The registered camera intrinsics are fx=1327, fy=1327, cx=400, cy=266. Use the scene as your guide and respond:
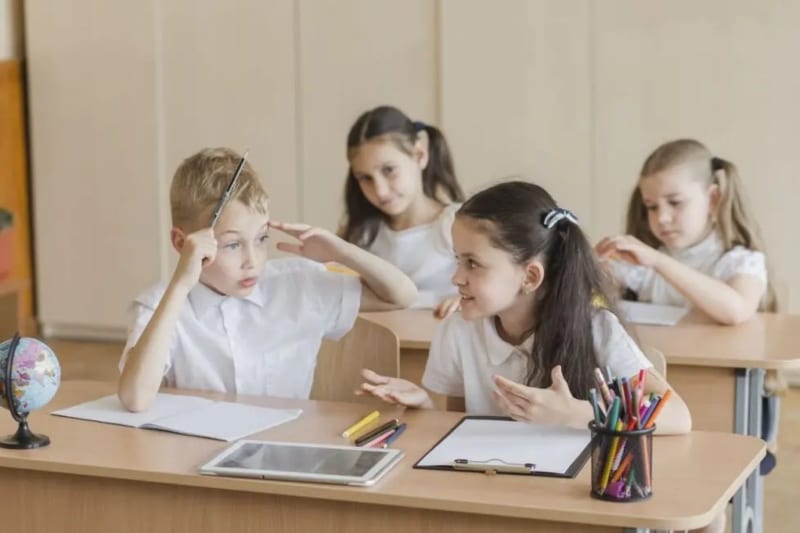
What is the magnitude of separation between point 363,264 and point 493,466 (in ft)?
2.87

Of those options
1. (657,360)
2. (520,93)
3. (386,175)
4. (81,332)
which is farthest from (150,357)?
(81,332)

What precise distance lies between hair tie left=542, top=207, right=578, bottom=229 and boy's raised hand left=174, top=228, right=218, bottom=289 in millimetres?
579

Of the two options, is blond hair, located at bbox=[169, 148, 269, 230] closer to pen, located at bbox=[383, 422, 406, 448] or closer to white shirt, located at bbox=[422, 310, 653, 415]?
white shirt, located at bbox=[422, 310, 653, 415]

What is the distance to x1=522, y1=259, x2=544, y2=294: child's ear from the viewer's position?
2248 millimetres

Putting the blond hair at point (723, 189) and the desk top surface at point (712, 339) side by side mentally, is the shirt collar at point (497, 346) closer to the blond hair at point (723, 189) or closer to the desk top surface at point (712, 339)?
the desk top surface at point (712, 339)

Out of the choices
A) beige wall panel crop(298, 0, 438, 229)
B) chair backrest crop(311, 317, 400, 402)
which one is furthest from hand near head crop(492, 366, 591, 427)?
beige wall panel crop(298, 0, 438, 229)

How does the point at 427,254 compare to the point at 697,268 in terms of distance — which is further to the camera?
the point at 427,254

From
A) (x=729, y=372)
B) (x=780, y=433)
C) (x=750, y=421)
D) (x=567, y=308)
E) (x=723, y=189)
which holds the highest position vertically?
(x=723, y=189)

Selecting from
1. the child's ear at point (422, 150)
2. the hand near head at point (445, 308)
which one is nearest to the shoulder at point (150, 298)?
the hand near head at point (445, 308)

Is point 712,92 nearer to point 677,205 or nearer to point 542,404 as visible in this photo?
point 677,205

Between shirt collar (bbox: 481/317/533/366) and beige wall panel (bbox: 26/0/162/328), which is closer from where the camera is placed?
shirt collar (bbox: 481/317/533/366)

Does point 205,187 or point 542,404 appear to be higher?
point 205,187

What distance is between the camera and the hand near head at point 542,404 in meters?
1.98

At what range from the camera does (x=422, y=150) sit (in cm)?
382
